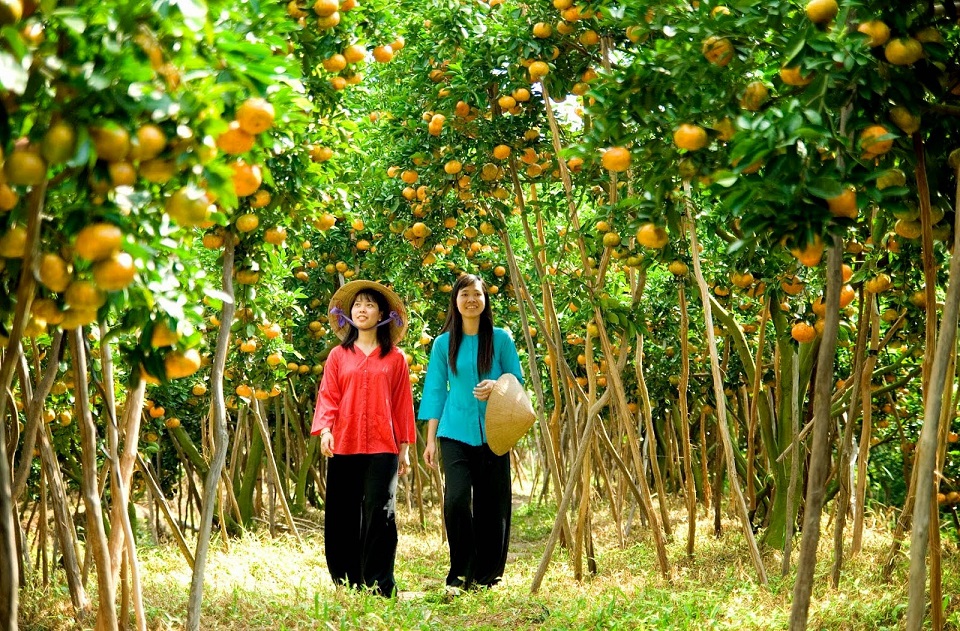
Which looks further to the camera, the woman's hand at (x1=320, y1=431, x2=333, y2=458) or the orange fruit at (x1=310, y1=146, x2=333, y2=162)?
the woman's hand at (x1=320, y1=431, x2=333, y2=458)

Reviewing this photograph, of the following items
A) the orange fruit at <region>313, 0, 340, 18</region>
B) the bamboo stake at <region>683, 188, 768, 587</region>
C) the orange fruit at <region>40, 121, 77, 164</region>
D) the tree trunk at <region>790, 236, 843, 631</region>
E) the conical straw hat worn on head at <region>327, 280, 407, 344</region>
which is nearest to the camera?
the orange fruit at <region>40, 121, 77, 164</region>

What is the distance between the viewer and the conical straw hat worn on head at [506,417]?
4.19 metres

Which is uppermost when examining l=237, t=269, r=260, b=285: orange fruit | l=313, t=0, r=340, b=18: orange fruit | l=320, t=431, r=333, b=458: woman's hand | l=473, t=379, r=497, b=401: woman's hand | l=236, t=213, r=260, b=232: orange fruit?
l=313, t=0, r=340, b=18: orange fruit

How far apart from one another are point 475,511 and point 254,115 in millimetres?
3187

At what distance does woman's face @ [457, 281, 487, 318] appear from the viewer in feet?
14.7

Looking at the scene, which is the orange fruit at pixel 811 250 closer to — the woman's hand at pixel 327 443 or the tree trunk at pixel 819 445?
the tree trunk at pixel 819 445

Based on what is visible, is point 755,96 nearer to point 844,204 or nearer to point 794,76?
point 794,76

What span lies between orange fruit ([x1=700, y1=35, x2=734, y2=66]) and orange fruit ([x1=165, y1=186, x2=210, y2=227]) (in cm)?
126

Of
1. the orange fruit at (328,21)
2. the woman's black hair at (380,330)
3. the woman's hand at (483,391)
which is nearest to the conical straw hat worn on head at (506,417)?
the woman's hand at (483,391)

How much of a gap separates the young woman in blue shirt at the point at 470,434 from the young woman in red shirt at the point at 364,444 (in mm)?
169

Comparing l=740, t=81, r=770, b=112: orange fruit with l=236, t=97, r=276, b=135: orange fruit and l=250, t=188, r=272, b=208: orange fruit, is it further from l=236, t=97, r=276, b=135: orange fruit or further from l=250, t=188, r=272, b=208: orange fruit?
l=250, t=188, r=272, b=208: orange fruit

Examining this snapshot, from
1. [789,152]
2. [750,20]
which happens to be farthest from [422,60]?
[789,152]

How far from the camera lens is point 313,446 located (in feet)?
24.8

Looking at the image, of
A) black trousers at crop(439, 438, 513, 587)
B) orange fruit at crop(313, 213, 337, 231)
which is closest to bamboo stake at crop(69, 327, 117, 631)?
orange fruit at crop(313, 213, 337, 231)
